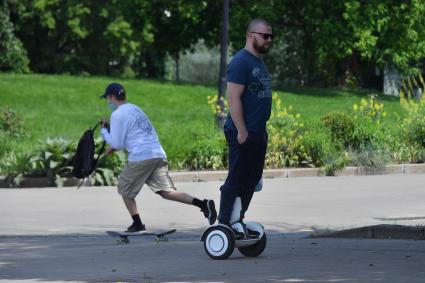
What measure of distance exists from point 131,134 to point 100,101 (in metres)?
22.2

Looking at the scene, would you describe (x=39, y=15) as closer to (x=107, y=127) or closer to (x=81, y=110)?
(x=81, y=110)

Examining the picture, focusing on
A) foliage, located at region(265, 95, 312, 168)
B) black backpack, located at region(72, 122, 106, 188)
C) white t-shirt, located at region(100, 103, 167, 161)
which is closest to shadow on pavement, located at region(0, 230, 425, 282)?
black backpack, located at region(72, 122, 106, 188)

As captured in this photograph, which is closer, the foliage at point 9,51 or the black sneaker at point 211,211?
the black sneaker at point 211,211

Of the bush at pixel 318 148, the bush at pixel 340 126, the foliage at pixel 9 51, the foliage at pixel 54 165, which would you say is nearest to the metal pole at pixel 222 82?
the bush at pixel 318 148

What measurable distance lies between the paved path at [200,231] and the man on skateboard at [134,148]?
0.46m

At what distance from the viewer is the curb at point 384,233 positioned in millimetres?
11125

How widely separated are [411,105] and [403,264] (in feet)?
49.6

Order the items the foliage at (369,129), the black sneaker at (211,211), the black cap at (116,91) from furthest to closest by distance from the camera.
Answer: the foliage at (369,129) < the black cap at (116,91) < the black sneaker at (211,211)

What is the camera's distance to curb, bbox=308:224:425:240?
11.1m

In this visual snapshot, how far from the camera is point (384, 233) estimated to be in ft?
37.0

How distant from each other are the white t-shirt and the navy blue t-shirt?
243 cm

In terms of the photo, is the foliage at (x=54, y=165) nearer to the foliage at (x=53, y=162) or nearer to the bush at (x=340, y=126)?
the foliage at (x=53, y=162)

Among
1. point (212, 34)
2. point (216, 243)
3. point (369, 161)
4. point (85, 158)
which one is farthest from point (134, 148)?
point (212, 34)

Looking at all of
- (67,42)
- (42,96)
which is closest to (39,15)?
(67,42)
